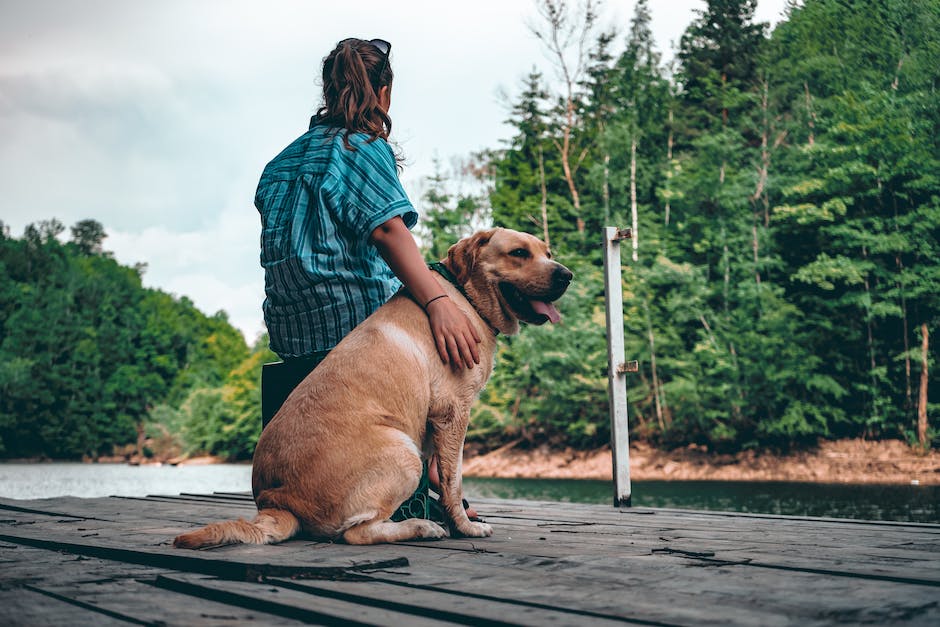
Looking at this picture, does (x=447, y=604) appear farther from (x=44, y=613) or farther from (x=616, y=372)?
(x=616, y=372)

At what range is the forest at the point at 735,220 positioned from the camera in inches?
1011

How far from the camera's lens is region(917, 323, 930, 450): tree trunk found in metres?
24.4

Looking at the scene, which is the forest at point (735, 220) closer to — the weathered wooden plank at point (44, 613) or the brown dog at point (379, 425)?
the brown dog at point (379, 425)

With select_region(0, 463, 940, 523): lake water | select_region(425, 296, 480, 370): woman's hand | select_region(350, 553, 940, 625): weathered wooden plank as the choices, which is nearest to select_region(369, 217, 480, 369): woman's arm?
select_region(425, 296, 480, 370): woman's hand

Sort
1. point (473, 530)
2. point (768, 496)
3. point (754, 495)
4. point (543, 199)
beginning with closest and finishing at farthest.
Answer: point (473, 530) < point (768, 496) < point (754, 495) < point (543, 199)

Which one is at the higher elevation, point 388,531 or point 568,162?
point 568,162

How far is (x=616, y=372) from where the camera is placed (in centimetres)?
558

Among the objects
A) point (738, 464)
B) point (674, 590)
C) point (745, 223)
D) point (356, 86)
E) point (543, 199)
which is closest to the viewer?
point (674, 590)

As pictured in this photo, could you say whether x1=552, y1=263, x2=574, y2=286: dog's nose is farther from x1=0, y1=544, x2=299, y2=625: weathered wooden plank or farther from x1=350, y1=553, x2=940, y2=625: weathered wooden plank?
x1=0, y1=544, x2=299, y2=625: weathered wooden plank

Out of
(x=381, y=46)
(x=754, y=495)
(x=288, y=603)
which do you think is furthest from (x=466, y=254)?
(x=754, y=495)

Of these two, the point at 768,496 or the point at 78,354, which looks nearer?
the point at 768,496

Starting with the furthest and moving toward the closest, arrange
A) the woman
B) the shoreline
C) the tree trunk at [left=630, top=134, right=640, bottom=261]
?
1. the tree trunk at [left=630, top=134, right=640, bottom=261]
2. the shoreline
3. the woman

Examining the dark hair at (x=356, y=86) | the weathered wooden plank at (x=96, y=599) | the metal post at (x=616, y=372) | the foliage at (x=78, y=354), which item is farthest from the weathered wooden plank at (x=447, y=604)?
the foliage at (x=78, y=354)

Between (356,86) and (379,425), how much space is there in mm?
1510
